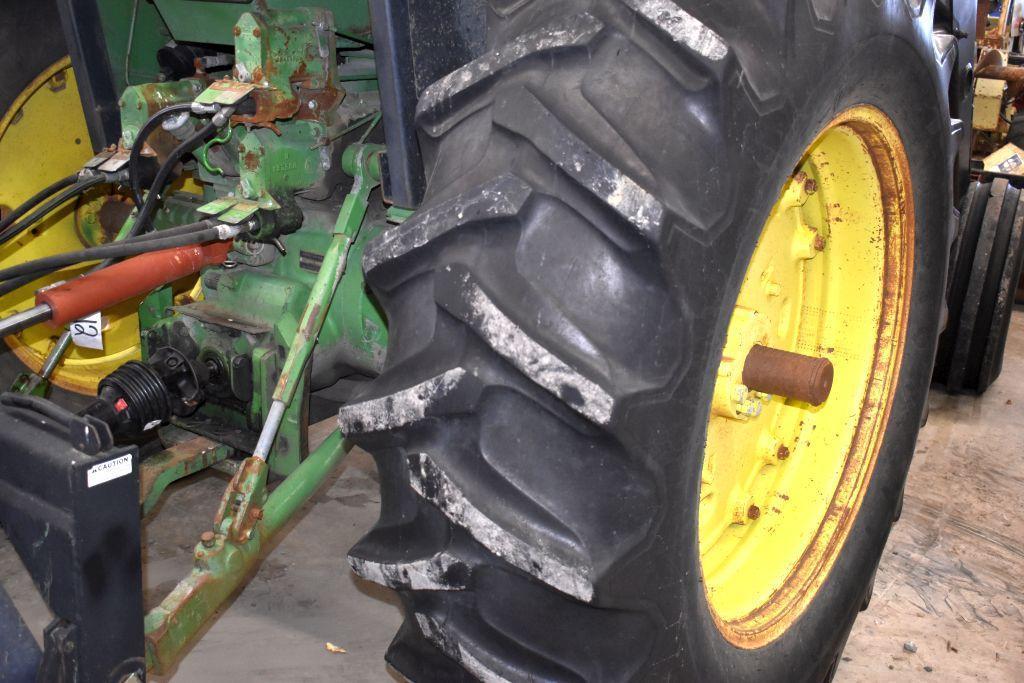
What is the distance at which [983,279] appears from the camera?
367 cm

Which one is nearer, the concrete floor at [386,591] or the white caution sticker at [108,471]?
the white caution sticker at [108,471]

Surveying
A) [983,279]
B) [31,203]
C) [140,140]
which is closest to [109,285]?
[140,140]

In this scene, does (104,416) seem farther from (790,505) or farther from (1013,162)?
(1013,162)

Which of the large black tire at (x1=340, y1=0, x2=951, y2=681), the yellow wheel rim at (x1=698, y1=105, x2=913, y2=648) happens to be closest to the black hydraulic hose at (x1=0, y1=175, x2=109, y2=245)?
the large black tire at (x1=340, y1=0, x2=951, y2=681)

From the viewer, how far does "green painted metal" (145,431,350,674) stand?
1669mm

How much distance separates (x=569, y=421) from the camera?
3.73 ft

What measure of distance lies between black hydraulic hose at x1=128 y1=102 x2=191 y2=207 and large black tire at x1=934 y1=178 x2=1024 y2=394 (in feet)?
9.60

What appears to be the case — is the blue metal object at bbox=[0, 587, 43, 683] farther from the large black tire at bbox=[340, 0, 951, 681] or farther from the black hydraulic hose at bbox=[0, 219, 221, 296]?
the black hydraulic hose at bbox=[0, 219, 221, 296]

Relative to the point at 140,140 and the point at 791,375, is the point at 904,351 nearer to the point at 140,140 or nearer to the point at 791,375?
the point at 791,375

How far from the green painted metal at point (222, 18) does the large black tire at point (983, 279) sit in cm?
260

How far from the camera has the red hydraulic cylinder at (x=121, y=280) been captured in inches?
68.9

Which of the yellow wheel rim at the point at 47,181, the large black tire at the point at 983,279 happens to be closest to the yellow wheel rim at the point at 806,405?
the yellow wheel rim at the point at 47,181

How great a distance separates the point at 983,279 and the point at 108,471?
3352mm

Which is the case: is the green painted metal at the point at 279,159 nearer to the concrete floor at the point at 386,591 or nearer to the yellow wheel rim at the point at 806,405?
the yellow wheel rim at the point at 806,405
